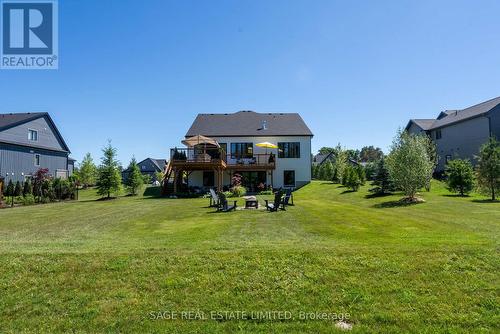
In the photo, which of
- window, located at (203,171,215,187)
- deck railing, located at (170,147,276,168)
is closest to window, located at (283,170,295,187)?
deck railing, located at (170,147,276,168)

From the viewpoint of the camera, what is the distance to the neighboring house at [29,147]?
2733cm

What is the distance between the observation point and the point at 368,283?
4.91 m

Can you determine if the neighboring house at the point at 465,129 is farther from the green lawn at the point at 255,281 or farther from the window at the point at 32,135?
the window at the point at 32,135

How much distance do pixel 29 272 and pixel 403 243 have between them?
23.6 feet

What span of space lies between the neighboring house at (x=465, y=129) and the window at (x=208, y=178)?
23.4 metres

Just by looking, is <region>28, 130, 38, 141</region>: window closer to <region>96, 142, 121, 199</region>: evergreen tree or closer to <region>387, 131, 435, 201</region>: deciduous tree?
<region>96, 142, 121, 199</region>: evergreen tree

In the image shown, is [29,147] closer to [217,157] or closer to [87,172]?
[87,172]

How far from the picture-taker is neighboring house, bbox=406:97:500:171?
29672 mm

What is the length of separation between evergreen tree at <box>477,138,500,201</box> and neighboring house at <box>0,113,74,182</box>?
117ft

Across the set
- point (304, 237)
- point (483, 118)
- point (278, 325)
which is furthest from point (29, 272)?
point (483, 118)

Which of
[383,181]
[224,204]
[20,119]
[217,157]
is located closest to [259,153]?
[217,157]

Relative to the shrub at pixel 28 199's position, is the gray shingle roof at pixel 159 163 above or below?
above

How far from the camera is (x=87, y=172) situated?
40.6m
